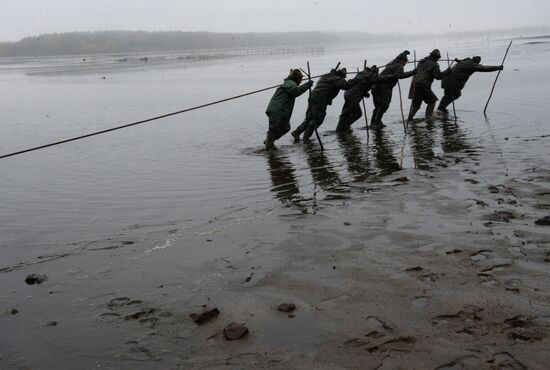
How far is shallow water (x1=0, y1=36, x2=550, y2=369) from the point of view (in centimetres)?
475

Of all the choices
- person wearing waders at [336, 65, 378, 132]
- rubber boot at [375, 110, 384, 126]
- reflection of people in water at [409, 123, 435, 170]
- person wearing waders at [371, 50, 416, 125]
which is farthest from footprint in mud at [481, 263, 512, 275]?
rubber boot at [375, 110, 384, 126]

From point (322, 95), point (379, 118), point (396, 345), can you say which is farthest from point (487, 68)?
point (396, 345)

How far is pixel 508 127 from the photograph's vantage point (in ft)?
40.5

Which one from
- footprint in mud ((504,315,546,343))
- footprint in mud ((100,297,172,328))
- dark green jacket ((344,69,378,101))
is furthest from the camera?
dark green jacket ((344,69,378,101))

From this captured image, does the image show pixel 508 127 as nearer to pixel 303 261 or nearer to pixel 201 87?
pixel 303 261

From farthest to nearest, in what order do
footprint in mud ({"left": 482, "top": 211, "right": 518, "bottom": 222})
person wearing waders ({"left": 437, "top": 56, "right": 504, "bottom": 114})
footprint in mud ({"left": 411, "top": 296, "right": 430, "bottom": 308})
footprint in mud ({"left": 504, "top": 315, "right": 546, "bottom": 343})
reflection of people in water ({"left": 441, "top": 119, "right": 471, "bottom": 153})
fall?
person wearing waders ({"left": 437, "top": 56, "right": 504, "bottom": 114})
reflection of people in water ({"left": 441, "top": 119, "right": 471, "bottom": 153})
footprint in mud ({"left": 482, "top": 211, "right": 518, "bottom": 222})
footprint in mud ({"left": 411, "top": 296, "right": 430, "bottom": 308})
footprint in mud ({"left": 504, "top": 315, "right": 546, "bottom": 343})

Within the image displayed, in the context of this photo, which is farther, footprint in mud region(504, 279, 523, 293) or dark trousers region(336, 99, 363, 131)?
dark trousers region(336, 99, 363, 131)

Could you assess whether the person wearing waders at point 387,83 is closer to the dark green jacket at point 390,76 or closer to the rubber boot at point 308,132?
the dark green jacket at point 390,76

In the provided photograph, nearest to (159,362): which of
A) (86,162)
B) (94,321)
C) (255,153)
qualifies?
(94,321)

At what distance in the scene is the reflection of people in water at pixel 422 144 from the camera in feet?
30.8

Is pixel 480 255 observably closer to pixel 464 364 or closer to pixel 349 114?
pixel 464 364

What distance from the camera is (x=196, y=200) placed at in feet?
26.2

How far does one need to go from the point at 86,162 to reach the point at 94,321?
7.87 m

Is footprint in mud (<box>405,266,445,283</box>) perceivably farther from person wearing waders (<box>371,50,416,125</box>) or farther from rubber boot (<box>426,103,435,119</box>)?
rubber boot (<box>426,103,435,119</box>)
